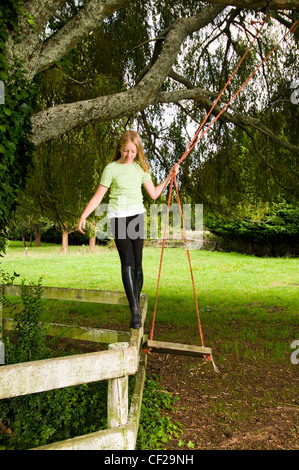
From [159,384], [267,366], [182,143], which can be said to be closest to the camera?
[159,384]

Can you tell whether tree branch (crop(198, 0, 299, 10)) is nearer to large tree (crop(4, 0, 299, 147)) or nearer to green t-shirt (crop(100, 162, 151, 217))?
large tree (crop(4, 0, 299, 147))

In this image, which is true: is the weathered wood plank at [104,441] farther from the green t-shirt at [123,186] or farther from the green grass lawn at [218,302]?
the green grass lawn at [218,302]

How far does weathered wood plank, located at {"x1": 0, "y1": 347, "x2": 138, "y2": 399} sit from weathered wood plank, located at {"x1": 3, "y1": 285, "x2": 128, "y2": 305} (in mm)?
2080

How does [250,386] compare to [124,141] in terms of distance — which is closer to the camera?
[124,141]

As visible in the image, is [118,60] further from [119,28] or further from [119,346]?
[119,346]

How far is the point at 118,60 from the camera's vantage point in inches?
246

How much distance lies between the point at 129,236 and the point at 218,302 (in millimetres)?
7586

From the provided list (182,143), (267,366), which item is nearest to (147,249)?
(182,143)

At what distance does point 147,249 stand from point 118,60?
21.5 meters

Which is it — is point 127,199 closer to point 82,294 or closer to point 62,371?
point 62,371

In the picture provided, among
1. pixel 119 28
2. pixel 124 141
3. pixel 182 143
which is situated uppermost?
pixel 119 28

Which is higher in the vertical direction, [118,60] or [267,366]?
[118,60]

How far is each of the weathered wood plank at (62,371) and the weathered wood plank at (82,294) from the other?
208 centimetres

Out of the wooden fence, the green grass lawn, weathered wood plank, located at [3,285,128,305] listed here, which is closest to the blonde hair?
the wooden fence
